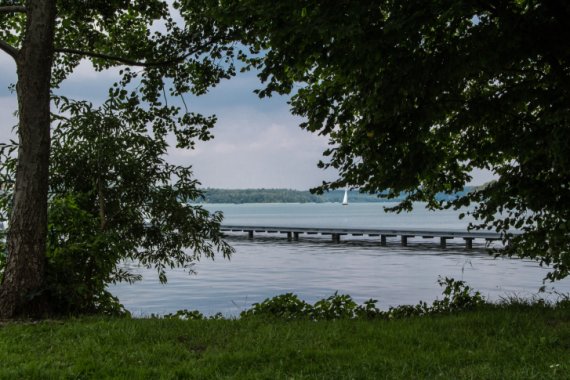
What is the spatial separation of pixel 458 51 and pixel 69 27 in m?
10.8

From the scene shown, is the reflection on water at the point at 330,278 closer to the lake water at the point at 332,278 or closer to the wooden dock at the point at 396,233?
the lake water at the point at 332,278

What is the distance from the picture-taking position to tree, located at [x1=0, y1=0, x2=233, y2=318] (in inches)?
405

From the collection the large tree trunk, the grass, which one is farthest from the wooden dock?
the large tree trunk

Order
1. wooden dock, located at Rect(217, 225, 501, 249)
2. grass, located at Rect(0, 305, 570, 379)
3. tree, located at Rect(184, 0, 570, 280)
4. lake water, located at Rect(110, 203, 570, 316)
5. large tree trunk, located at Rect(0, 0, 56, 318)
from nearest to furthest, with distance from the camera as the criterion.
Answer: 1. grass, located at Rect(0, 305, 570, 379)
2. tree, located at Rect(184, 0, 570, 280)
3. large tree trunk, located at Rect(0, 0, 56, 318)
4. lake water, located at Rect(110, 203, 570, 316)
5. wooden dock, located at Rect(217, 225, 501, 249)

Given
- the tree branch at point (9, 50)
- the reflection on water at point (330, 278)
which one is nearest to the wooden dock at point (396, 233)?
the reflection on water at point (330, 278)

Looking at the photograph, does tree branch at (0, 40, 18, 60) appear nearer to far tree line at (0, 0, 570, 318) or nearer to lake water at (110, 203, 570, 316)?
far tree line at (0, 0, 570, 318)

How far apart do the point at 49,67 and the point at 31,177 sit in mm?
2074

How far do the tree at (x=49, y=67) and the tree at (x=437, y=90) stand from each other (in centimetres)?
322

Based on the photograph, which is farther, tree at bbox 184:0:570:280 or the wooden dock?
the wooden dock

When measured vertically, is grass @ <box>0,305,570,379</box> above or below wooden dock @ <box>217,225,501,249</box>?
below

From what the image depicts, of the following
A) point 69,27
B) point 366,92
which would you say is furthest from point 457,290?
point 69,27

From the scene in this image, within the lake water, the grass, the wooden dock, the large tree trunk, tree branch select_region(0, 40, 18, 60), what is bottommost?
the lake water

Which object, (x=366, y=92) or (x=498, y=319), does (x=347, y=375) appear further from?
(x=366, y=92)

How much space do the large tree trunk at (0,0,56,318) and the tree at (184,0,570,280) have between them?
10.7ft
